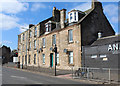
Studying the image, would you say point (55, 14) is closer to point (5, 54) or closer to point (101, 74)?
point (101, 74)

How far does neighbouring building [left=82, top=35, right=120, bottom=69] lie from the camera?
16272mm

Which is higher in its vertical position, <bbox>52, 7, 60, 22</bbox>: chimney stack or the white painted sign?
<bbox>52, 7, 60, 22</bbox>: chimney stack

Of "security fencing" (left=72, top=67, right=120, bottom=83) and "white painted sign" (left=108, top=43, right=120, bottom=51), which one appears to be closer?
"security fencing" (left=72, top=67, right=120, bottom=83)

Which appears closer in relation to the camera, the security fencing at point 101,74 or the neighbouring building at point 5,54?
the security fencing at point 101,74

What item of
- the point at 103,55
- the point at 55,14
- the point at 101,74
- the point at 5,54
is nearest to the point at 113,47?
the point at 103,55

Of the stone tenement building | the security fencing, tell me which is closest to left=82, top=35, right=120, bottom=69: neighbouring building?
the stone tenement building

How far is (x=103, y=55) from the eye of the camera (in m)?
17.8

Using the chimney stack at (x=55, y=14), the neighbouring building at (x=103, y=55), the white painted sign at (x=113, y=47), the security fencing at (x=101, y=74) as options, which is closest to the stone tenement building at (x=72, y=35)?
the neighbouring building at (x=103, y=55)

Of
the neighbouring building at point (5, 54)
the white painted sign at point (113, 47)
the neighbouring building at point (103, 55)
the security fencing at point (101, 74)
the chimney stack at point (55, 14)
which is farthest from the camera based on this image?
the neighbouring building at point (5, 54)

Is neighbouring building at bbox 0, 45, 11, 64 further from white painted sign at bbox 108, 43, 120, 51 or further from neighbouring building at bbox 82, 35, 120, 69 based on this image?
white painted sign at bbox 108, 43, 120, 51

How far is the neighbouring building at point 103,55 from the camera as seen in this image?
16.3 meters

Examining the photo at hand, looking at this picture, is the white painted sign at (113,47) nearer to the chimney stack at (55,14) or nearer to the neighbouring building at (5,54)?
the chimney stack at (55,14)

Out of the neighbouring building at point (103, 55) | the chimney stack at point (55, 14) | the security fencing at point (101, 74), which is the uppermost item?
the chimney stack at point (55, 14)

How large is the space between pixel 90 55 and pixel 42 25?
1668 cm
